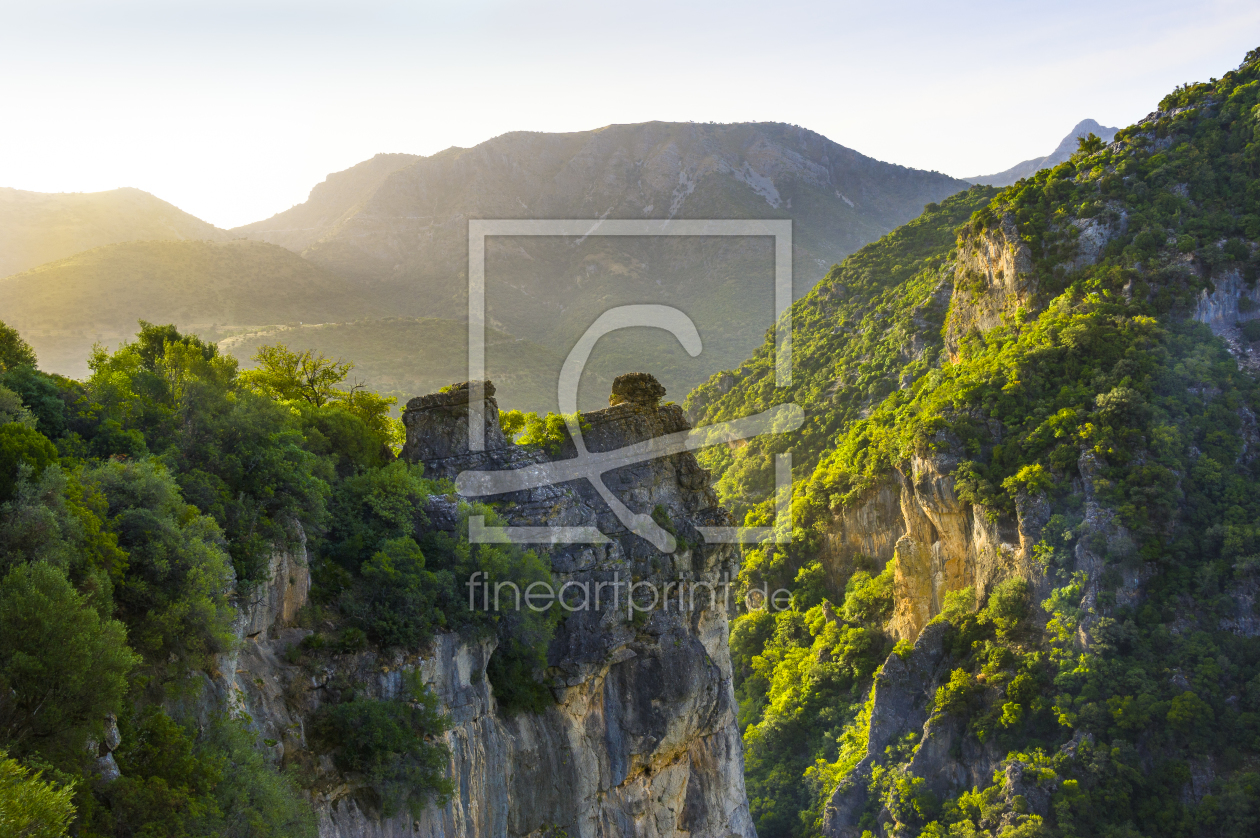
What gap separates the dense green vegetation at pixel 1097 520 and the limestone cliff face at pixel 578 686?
68.3 feet

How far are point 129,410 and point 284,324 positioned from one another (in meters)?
96.2

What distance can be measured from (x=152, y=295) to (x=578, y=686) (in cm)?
9840

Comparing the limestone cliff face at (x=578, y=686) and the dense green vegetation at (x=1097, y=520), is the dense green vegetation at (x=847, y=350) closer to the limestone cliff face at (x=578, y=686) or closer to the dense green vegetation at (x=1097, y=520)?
the dense green vegetation at (x=1097, y=520)

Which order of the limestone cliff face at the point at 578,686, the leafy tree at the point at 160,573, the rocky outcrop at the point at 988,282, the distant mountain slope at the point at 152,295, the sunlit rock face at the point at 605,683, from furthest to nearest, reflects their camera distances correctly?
1. the distant mountain slope at the point at 152,295
2. the rocky outcrop at the point at 988,282
3. the sunlit rock face at the point at 605,683
4. the limestone cliff face at the point at 578,686
5. the leafy tree at the point at 160,573

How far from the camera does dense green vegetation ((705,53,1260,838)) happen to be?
45375 millimetres

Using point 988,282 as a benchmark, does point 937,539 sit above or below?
below

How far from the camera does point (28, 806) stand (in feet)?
30.6

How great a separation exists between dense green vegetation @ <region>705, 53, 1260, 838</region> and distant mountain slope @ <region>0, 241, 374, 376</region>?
67.5 m

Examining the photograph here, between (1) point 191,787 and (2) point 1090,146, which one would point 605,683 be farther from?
(2) point 1090,146

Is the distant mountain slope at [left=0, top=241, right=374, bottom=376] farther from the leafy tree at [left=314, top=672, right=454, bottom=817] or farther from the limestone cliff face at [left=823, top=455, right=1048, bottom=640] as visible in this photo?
the leafy tree at [left=314, top=672, right=454, bottom=817]

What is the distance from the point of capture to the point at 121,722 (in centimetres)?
1334

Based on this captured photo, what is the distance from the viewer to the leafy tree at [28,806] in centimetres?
905

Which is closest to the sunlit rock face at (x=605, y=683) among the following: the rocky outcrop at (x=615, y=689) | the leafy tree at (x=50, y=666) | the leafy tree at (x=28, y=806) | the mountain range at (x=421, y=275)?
the rocky outcrop at (x=615, y=689)

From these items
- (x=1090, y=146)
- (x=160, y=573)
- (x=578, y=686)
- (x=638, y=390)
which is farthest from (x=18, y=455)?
(x=1090, y=146)
